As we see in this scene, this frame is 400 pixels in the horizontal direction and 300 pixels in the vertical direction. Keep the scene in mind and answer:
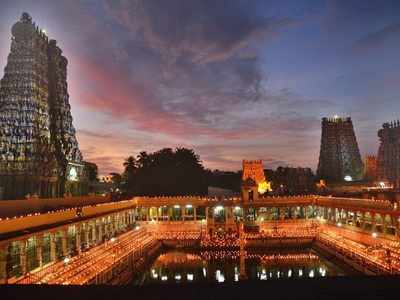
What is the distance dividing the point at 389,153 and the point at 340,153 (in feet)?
52.7

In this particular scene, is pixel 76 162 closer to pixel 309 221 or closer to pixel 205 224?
pixel 205 224

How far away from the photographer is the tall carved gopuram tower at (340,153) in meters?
77.3

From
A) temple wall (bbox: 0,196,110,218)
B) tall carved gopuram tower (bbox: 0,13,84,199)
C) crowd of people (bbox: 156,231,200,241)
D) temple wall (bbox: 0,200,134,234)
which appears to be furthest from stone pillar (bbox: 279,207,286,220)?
tall carved gopuram tower (bbox: 0,13,84,199)

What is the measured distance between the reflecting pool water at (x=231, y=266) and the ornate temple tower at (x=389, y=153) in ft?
117

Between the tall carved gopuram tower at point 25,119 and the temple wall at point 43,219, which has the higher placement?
the tall carved gopuram tower at point 25,119

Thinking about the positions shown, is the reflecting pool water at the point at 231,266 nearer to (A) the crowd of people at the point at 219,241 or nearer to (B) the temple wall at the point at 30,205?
(A) the crowd of people at the point at 219,241

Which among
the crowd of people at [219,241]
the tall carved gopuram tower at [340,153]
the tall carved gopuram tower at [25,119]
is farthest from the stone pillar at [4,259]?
the tall carved gopuram tower at [340,153]

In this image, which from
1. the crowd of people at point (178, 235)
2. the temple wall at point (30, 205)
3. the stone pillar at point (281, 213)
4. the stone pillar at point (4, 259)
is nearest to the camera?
the stone pillar at point (4, 259)

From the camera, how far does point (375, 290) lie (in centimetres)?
432

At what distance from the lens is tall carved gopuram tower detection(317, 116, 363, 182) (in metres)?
77.3

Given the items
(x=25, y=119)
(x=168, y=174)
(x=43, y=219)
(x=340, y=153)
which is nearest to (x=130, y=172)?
(x=168, y=174)

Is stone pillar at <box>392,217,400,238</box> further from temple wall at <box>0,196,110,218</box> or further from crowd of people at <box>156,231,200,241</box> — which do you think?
temple wall at <box>0,196,110,218</box>

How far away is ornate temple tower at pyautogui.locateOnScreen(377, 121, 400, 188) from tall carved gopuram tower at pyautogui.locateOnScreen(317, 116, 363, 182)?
12.5m

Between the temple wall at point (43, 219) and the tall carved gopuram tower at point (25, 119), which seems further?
the tall carved gopuram tower at point (25, 119)
